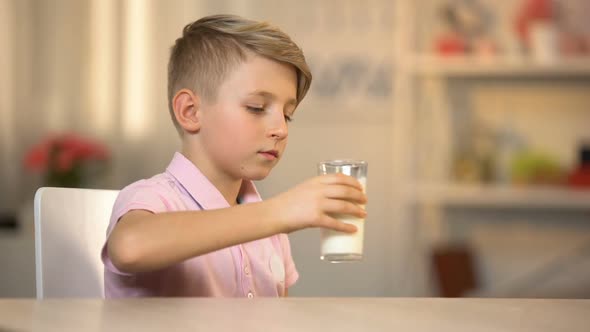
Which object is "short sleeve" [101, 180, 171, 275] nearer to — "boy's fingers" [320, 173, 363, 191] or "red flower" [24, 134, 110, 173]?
"boy's fingers" [320, 173, 363, 191]

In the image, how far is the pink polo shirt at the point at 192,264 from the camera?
1.12 m

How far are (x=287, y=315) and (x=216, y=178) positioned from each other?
507 millimetres

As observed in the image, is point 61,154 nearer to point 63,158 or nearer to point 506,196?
point 63,158

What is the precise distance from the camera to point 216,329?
0.67m

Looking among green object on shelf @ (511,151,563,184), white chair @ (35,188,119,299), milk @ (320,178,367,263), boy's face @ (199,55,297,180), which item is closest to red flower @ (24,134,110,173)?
green object on shelf @ (511,151,563,184)

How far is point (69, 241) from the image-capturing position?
120cm

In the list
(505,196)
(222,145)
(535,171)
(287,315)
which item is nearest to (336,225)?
(287,315)

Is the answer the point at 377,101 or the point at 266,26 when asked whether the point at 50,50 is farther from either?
the point at 266,26

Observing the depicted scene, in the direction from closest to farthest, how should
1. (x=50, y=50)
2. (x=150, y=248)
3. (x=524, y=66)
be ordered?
(x=150, y=248), (x=524, y=66), (x=50, y=50)

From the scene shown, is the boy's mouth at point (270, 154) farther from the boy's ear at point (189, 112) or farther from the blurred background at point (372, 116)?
the blurred background at point (372, 116)

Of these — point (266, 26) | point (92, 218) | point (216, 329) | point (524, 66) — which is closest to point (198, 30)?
point (266, 26)

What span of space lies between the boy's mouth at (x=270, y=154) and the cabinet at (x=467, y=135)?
7.61 feet

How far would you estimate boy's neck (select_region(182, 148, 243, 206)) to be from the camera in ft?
4.07

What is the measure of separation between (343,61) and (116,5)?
93 cm
